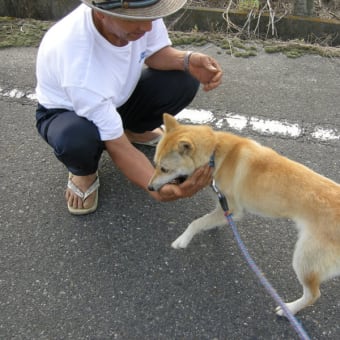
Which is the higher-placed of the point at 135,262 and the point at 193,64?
the point at 193,64

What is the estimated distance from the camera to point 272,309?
2238 mm

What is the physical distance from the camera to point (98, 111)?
2398 millimetres


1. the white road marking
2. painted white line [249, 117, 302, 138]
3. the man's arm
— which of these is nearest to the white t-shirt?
the man's arm

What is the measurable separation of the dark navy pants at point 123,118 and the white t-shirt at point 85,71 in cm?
9

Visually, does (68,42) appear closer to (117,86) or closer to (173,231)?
(117,86)

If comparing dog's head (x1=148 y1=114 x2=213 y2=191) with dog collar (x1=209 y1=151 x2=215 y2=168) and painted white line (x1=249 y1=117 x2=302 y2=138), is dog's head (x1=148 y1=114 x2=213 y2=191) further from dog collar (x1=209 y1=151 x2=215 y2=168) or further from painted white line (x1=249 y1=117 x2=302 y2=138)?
painted white line (x1=249 y1=117 x2=302 y2=138)

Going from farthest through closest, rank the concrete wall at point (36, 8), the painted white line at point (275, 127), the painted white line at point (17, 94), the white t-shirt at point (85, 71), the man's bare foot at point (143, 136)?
the concrete wall at point (36, 8) < the painted white line at point (17, 94) < the painted white line at point (275, 127) < the man's bare foot at point (143, 136) < the white t-shirt at point (85, 71)

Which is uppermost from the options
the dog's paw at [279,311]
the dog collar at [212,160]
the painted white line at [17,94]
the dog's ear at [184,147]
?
the dog's ear at [184,147]

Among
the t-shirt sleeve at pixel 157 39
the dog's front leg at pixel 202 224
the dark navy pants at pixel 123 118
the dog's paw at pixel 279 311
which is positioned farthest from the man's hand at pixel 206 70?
the dog's paw at pixel 279 311

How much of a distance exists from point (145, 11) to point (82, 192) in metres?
1.38

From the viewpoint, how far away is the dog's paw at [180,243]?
255cm

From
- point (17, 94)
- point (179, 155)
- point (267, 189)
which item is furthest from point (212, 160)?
point (17, 94)

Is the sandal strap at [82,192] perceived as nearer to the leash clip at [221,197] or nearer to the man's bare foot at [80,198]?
the man's bare foot at [80,198]

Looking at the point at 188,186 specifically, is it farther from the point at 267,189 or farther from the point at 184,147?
the point at 267,189
